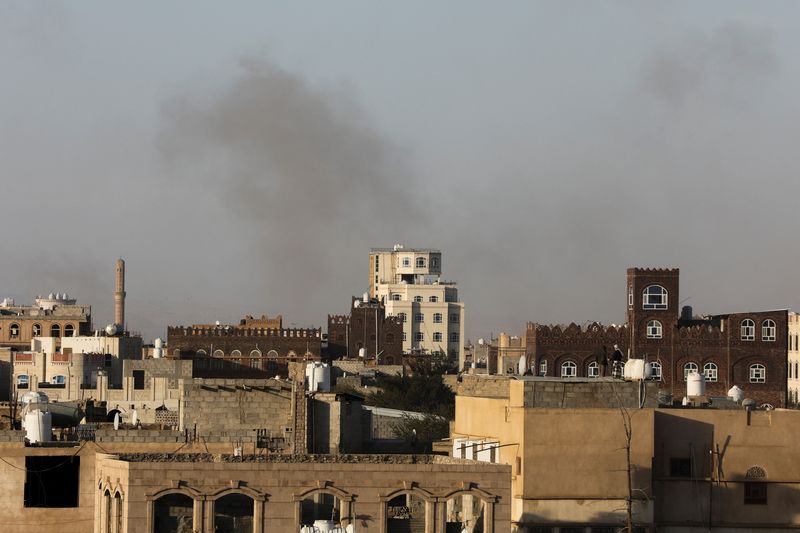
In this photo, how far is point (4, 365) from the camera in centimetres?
9081

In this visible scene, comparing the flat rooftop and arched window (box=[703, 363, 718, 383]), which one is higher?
arched window (box=[703, 363, 718, 383])

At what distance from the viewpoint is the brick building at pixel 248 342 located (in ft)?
413

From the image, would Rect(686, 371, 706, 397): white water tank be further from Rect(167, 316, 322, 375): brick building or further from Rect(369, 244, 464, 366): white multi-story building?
Rect(369, 244, 464, 366): white multi-story building

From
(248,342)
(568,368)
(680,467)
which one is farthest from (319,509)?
(248,342)

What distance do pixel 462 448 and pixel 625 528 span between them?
5682mm

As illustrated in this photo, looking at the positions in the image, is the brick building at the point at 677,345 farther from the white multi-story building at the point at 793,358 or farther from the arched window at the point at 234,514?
the arched window at the point at 234,514

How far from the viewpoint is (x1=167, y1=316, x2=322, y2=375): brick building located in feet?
413

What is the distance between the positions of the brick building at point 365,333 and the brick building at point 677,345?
41.5 metres

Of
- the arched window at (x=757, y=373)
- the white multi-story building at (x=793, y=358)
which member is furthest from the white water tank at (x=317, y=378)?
the white multi-story building at (x=793, y=358)

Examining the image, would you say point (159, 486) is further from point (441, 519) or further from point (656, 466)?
point (656, 466)

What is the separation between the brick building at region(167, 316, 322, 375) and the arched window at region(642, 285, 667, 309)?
32.3m

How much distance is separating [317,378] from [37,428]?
1371 centimetres

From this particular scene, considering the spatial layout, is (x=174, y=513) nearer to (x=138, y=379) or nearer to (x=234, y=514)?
(x=234, y=514)

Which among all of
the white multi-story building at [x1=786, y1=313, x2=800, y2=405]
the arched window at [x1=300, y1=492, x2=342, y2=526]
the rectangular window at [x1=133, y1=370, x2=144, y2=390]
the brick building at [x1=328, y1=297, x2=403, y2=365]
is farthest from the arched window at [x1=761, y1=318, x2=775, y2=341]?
the arched window at [x1=300, y1=492, x2=342, y2=526]
